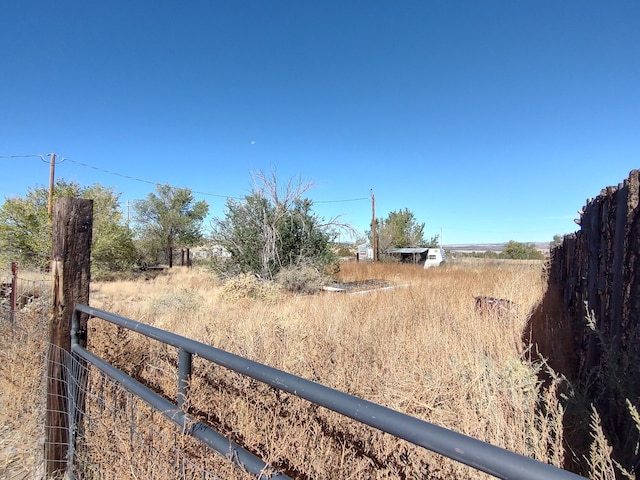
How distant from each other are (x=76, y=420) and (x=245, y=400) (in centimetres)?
118

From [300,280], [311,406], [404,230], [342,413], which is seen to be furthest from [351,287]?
[404,230]

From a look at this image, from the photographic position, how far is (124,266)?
56.7 feet

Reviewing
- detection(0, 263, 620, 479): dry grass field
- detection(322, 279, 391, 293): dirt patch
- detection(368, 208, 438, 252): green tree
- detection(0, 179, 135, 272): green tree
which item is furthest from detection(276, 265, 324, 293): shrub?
detection(368, 208, 438, 252): green tree

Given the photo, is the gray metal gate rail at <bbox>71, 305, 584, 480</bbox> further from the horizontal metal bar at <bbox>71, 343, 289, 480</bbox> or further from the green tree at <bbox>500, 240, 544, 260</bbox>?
the green tree at <bbox>500, 240, 544, 260</bbox>

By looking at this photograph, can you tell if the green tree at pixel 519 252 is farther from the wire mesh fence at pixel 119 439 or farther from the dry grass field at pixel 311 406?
the wire mesh fence at pixel 119 439

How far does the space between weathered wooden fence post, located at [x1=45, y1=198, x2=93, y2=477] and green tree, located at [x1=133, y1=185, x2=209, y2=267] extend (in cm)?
2280

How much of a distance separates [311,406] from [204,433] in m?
0.93

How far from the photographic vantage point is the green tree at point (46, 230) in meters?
13.8

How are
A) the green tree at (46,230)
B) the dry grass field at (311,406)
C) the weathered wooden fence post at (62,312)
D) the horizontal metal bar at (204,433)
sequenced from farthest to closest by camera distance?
the green tree at (46,230) → the weathered wooden fence post at (62,312) → the dry grass field at (311,406) → the horizontal metal bar at (204,433)

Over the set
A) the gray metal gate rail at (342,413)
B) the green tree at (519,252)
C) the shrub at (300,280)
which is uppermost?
the green tree at (519,252)

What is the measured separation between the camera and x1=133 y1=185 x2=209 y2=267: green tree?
969 inches

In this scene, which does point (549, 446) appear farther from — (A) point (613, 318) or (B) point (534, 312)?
(B) point (534, 312)

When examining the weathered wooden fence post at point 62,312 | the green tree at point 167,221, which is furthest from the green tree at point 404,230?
the weathered wooden fence post at point 62,312

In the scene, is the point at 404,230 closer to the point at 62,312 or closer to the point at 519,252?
the point at 519,252
